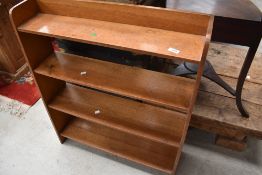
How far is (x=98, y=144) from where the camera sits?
1.59 m

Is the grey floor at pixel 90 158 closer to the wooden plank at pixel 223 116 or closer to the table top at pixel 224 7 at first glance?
the wooden plank at pixel 223 116

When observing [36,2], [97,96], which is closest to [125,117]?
[97,96]

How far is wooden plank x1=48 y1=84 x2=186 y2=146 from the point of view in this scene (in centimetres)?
127

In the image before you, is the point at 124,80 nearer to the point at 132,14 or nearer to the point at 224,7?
the point at 132,14

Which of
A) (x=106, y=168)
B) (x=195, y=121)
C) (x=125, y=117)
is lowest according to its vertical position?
(x=106, y=168)

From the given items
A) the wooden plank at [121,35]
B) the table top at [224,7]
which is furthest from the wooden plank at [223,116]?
the wooden plank at [121,35]

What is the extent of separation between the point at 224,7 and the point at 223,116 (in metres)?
0.67

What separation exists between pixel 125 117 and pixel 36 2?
778 mm

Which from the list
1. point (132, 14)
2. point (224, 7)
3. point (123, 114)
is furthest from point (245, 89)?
point (132, 14)

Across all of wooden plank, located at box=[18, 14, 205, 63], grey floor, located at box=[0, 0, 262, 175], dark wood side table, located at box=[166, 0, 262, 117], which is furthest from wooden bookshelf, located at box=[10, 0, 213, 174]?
dark wood side table, located at box=[166, 0, 262, 117]

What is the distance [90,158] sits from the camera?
1.62 m

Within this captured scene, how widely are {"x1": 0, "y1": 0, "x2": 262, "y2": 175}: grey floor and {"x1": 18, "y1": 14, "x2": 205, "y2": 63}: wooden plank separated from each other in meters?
0.95

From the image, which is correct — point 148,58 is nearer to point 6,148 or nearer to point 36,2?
point 36,2

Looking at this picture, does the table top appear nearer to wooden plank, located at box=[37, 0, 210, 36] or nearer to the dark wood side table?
the dark wood side table
